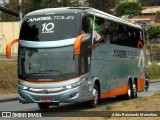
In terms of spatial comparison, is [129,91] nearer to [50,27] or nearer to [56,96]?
[50,27]

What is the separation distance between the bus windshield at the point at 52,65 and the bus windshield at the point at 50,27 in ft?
1.73

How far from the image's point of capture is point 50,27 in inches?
719

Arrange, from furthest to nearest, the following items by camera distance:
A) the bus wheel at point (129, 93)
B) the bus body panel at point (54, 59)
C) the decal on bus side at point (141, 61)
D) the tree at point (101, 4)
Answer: the tree at point (101, 4) < the decal on bus side at point (141, 61) < the bus wheel at point (129, 93) < the bus body panel at point (54, 59)

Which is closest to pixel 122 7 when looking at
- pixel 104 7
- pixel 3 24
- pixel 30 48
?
pixel 104 7

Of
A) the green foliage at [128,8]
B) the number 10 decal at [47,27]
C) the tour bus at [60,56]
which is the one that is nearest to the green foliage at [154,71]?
the tour bus at [60,56]

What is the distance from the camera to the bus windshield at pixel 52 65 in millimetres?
17656

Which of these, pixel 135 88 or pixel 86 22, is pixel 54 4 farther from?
pixel 86 22

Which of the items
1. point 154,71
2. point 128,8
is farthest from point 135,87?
point 128,8

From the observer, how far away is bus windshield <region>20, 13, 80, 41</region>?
18.0m

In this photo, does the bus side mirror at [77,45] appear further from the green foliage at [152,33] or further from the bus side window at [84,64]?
the green foliage at [152,33]

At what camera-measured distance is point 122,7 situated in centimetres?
18225

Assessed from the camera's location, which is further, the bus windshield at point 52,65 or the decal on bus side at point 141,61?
the decal on bus side at point 141,61

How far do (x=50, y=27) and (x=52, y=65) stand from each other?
154 cm

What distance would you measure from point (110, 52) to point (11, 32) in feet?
127
